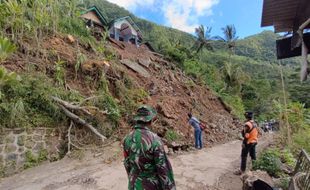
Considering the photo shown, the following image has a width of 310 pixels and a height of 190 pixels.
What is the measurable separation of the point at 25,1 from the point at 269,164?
31.1 feet

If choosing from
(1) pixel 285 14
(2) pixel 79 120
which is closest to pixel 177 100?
(2) pixel 79 120

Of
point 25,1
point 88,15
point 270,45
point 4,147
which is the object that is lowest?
point 4,147

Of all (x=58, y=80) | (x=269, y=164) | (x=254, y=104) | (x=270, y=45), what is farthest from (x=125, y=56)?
(x=270, y=45)

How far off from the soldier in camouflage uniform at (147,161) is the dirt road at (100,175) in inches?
136

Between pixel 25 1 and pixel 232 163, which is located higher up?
pixel 25 1

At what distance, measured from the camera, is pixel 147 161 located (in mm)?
2840

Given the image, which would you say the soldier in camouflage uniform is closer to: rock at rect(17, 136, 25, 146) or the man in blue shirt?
rock at rect(17, 136, 25, 146)

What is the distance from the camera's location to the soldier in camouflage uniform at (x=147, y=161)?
2.81 m

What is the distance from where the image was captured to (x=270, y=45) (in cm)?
8762

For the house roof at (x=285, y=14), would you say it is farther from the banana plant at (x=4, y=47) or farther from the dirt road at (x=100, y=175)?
the banana plant at (x=4, y=47)

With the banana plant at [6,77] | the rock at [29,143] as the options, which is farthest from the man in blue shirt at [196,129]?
the banana plant at [6,77]

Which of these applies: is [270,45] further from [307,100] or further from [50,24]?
[50,24]

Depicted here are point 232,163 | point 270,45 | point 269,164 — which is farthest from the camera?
point 270,45

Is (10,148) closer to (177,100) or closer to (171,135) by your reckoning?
(171,135)
